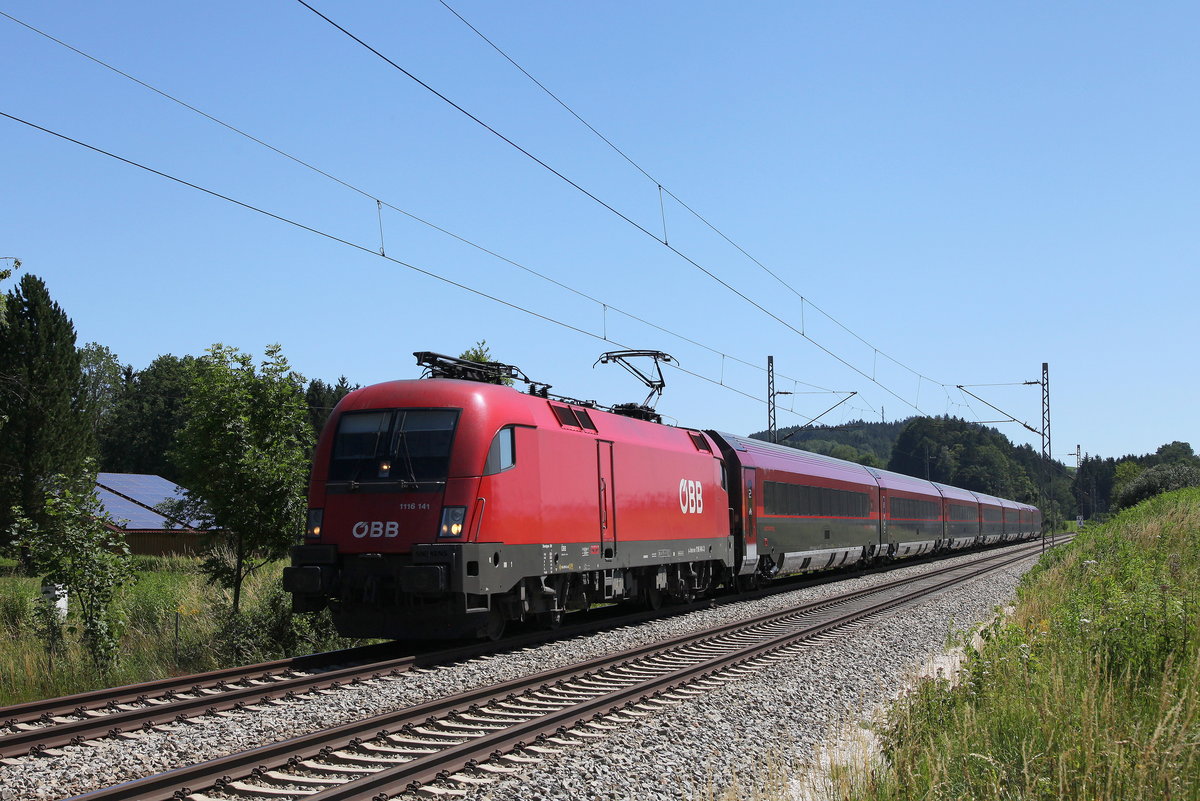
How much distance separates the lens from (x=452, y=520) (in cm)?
1230

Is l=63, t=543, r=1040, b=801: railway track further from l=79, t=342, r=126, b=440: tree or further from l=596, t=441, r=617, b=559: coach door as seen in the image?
l=79, t=342, r=126, b=440: tree

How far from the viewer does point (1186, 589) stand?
38.5 feet

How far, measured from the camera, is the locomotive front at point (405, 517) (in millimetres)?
12266

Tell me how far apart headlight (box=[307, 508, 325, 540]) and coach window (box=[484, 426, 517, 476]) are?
2.30 m

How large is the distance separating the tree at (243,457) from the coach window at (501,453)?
206 inches

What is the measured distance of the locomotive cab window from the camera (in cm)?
1270

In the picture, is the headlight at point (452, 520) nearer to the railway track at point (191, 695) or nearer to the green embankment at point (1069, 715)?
the railway track at point (191, 695)

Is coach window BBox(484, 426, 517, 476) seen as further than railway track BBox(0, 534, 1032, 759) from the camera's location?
Yes

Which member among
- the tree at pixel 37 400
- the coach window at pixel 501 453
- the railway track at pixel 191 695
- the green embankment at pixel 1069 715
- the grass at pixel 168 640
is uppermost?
the tree at pixel 37 400

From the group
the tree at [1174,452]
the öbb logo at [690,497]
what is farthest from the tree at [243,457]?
the tree at [1174,452]

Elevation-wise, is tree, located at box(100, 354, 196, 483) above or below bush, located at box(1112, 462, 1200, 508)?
above

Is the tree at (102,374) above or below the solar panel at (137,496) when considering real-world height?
above

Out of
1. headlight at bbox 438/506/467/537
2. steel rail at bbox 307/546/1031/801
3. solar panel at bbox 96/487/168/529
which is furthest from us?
solar panel at bbox 96/487/168/529

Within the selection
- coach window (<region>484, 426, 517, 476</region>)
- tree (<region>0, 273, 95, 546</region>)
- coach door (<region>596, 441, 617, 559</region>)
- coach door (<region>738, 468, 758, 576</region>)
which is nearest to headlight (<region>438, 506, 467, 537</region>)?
coach window (<region>484, 426, 517, 476</region>)
